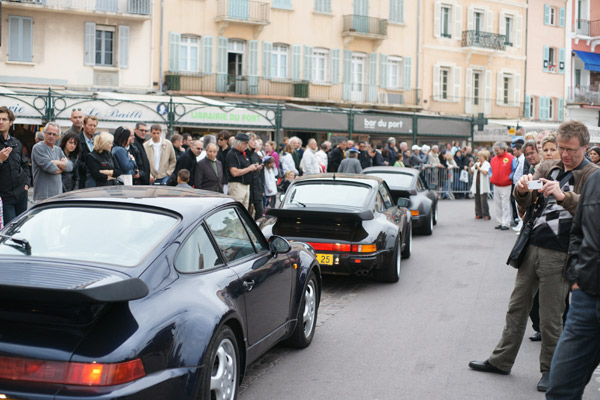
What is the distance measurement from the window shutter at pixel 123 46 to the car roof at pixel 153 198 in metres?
26.9

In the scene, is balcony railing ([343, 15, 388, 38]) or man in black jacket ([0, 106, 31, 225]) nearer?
man in black jacket ([0, 106, 31, 225])

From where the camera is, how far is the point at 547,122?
47.0m

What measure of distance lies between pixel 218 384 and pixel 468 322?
4208 mm

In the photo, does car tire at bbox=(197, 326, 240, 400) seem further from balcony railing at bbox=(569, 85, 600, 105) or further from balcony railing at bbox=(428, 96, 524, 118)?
balcony railing at bbox=(569, 85, 600, 105)

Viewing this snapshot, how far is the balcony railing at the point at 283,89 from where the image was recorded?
106 feet

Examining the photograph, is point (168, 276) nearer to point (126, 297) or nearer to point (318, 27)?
point (126, 297)

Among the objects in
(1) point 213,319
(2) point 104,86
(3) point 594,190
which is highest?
(2) point 104,86

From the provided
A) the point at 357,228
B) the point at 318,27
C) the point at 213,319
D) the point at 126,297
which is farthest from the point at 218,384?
the point at 318,27

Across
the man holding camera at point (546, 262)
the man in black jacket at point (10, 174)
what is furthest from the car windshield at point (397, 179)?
the man holding camera at point (546, 262)

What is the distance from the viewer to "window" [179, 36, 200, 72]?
32562 millimetres

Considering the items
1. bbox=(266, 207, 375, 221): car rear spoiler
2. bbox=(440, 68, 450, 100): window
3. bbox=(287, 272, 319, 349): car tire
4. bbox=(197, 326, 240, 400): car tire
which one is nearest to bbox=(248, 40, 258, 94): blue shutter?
bbox=(440, 68, 450, 100): window

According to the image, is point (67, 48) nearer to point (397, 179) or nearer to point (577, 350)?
point (397, 179)

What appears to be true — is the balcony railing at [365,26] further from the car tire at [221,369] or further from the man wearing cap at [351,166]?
the car tire at [221,369]

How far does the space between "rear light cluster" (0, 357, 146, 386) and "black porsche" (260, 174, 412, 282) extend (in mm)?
5850
